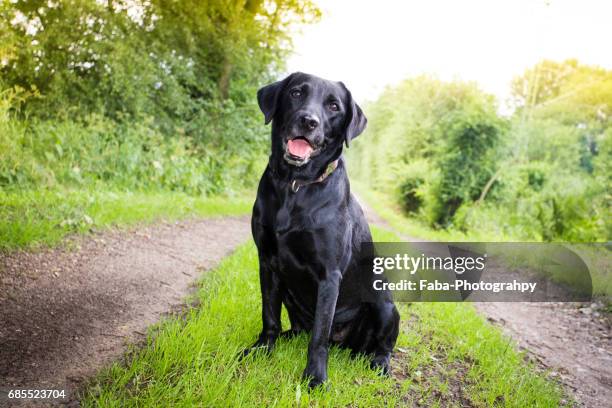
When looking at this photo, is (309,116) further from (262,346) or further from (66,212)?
(66,212)

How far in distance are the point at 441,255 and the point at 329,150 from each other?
6.20m

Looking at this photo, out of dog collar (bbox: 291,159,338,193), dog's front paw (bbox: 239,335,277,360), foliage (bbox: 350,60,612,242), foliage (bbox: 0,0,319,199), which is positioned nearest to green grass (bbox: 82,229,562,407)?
dog's front paw (bbox: 239,335,277,360)

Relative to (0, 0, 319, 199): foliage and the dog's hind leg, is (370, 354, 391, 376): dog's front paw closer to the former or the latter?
the dog's hind leg

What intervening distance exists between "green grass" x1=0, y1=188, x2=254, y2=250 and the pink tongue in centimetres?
284

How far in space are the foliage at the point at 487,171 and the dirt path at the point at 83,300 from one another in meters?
7.75

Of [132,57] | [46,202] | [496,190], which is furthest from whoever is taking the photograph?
[496,190]

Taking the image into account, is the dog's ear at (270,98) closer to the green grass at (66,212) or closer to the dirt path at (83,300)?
the dirt path at (83,300)

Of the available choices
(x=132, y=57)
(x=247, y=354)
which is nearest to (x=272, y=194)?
(x=247, y=354)

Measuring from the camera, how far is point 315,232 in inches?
101

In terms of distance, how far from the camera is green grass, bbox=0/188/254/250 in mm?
4027

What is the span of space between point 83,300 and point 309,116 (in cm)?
218

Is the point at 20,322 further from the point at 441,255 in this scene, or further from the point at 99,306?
the point at 441,255

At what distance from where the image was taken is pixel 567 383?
359cm

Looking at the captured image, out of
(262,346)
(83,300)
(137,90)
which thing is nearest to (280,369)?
(262,346)
